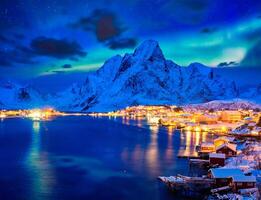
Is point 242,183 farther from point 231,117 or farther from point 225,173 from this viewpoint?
point 231,117

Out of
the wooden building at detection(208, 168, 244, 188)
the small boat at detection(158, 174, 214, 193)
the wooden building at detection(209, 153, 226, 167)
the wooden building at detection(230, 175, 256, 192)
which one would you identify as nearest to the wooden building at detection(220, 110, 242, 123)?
the wooden building at detection(209, 153, 226, 167)

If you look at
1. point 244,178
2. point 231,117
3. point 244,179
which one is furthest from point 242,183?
point 231,117

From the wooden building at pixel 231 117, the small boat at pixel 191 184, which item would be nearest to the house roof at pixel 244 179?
the small boat at pixel 191 184

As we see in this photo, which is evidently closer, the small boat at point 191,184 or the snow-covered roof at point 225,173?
the small boat at point 191,184

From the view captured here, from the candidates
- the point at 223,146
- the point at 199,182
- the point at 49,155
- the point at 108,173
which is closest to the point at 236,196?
the point at 199,182

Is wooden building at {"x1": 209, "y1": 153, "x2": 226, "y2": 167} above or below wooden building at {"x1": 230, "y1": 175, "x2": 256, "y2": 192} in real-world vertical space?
above

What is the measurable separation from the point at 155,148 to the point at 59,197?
1807 cm

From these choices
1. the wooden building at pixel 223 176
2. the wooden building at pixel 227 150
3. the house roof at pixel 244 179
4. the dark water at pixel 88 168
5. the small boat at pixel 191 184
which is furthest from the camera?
the wooden building at pixel 227 150

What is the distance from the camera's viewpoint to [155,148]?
3628cm

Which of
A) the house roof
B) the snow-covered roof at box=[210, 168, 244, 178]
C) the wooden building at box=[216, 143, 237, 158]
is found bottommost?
the house roof

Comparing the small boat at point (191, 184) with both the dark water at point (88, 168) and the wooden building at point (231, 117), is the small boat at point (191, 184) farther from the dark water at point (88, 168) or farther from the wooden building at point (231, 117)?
the wooden building at point (231, 117)

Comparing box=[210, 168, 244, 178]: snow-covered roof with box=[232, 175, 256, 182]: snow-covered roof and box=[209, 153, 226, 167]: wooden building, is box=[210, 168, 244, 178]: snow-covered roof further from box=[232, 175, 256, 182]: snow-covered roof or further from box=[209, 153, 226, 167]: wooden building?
box=[209, 153, 226, 167]: wooden building

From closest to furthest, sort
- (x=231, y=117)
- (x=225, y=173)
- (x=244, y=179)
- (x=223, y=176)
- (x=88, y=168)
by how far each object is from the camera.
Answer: (x=244, y=179), (x=223, y=176), (x=225, y=173), (x=88, y=168), (x=231, y=117)

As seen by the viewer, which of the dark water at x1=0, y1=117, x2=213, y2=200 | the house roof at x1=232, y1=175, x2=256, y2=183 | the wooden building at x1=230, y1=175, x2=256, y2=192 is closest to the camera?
the wooden building at x1=230, y1=175, x2=256, y2=192
